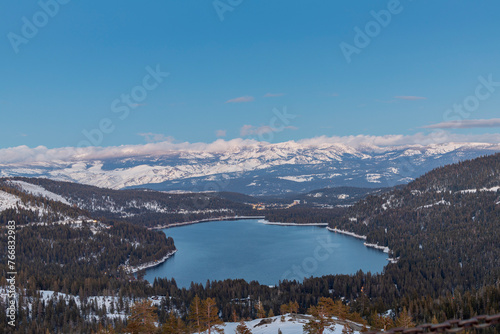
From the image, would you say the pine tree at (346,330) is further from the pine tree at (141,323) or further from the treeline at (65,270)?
the treeline at (65,270)

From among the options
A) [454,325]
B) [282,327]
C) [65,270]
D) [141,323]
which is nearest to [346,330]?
[282,327]

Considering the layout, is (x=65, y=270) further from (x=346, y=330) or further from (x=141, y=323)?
(x=346, y=330)

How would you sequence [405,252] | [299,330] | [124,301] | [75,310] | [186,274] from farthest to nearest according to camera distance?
[405,252]
[186,274]
[124,301]
[75,310]
[299,330]

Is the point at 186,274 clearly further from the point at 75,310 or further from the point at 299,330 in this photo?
the point at 299,330

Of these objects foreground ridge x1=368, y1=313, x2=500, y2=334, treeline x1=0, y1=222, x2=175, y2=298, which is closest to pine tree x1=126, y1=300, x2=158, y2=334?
foreground ridge x1=368, y1=313, x2=500, y2=334

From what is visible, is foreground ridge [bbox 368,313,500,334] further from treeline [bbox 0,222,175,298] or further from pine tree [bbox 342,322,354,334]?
treeline [bbox 0,222,175,298]

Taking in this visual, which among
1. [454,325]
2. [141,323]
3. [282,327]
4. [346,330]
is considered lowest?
[282,327]

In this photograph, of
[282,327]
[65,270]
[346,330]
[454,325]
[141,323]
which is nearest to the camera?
[454,325]

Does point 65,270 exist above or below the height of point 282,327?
above

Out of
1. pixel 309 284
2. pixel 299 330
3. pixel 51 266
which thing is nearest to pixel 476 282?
pixel 309 284

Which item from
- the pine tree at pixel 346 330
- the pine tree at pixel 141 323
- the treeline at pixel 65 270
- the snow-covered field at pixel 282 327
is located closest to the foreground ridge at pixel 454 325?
the pine tree at pixel 141 323

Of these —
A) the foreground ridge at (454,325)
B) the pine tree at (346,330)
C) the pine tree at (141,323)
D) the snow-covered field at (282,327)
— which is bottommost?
the snow-covered field at (282,327)
